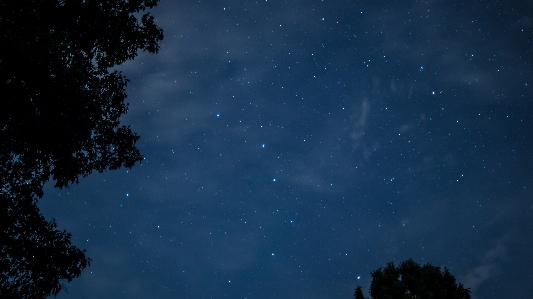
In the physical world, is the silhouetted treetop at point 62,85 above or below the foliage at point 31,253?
above

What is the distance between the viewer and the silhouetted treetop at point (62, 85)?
19.1ft

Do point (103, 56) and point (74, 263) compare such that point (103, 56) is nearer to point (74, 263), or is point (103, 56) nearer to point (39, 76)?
point (39, 76)

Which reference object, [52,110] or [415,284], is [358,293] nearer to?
[415,284]

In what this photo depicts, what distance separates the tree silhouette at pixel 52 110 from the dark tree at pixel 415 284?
17.4 metres

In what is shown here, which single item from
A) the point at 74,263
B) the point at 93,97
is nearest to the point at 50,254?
the point at 74,263

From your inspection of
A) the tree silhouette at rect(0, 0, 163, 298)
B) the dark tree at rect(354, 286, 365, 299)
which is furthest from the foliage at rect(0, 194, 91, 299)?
the dark tree at rect(354, 286, 365, 299)

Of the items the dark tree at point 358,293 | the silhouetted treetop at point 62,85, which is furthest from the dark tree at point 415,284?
the silhouetted treetop at point 62,85

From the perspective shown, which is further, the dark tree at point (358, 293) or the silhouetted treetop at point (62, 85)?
the dark tree at point (358, 293)

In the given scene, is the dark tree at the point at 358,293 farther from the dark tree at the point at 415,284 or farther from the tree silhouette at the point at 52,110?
the tree silhouette at the point at 52,110

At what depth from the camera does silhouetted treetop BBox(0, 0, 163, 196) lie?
582 cm

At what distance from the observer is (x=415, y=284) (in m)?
20.0

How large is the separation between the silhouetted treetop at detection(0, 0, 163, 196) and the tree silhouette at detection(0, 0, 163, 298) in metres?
0.02

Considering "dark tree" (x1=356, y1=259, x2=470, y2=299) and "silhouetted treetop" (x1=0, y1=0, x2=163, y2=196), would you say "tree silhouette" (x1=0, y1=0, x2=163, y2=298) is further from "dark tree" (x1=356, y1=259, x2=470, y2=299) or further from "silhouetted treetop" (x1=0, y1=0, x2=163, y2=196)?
"dark tree" (x1=356, y1=259, x2=470, y2=299)

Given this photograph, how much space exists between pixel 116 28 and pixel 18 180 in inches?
158
